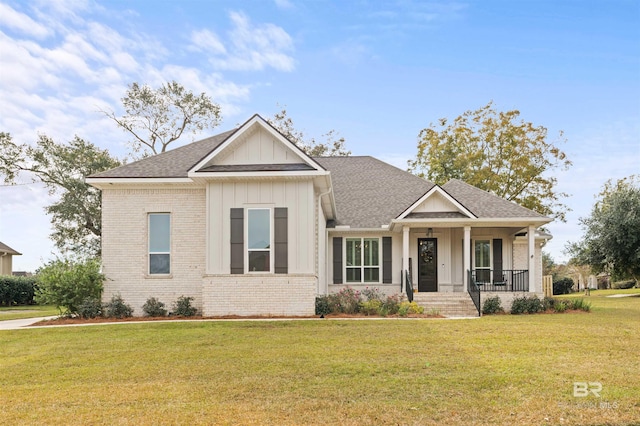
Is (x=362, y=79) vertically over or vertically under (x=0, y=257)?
over

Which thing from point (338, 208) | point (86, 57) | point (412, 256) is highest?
point (86, 57)

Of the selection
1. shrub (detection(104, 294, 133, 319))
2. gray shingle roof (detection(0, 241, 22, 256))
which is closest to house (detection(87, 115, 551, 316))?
shrub (detection(104, 294, 133, 319))

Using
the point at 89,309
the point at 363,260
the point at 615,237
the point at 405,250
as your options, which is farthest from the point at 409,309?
the point at 615,237

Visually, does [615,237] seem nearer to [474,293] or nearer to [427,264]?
[427,264]

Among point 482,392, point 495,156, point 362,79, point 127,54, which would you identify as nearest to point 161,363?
point 482,392

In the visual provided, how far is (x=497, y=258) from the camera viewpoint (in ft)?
76.8

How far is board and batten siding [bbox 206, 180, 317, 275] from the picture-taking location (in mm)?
17516

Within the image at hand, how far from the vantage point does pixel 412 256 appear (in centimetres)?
2350

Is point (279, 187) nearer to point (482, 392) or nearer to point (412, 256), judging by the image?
point (412, 256)

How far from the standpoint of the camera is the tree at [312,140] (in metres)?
43.8

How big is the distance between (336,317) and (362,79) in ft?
30.2

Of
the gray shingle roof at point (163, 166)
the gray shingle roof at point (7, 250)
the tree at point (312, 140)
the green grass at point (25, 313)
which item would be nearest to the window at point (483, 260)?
the gray shingle roof at point (163, 166)

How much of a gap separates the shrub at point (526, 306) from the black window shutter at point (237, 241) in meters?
9.20

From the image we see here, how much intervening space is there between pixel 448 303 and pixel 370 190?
781 centimetres
